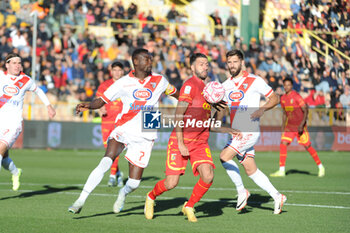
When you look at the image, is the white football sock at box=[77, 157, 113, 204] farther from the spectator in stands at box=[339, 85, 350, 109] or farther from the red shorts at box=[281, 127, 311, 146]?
the spectator in stands at box=[339, 85, 350, 109]

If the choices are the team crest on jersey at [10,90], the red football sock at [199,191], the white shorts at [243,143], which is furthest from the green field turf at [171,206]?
the team crest on jersey at [10,90]

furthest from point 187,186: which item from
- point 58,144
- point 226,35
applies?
point 226,35

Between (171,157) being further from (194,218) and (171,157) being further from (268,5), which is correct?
(268,5)

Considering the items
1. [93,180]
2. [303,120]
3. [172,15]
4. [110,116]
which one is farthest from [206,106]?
[172,15]

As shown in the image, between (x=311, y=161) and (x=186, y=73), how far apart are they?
7236 mm

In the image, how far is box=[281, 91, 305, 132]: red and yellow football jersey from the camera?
16359mm

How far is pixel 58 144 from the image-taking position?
2366 centimetres

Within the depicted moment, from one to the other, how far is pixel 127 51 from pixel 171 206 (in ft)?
55.4

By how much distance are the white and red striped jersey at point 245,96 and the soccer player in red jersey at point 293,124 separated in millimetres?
6512

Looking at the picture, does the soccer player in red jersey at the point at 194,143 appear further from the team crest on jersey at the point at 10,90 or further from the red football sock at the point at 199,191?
the team crest on jersey at the point at 10,90

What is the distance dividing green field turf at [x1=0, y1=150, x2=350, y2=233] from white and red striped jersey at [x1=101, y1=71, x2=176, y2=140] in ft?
4.18

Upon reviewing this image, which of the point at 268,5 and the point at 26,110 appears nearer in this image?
the point at 26,110

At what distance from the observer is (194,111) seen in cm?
843

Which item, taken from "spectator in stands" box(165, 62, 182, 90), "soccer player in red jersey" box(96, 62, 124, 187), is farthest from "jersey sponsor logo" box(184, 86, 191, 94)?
"spectator in stands" box(165, 62, 182, 90)
